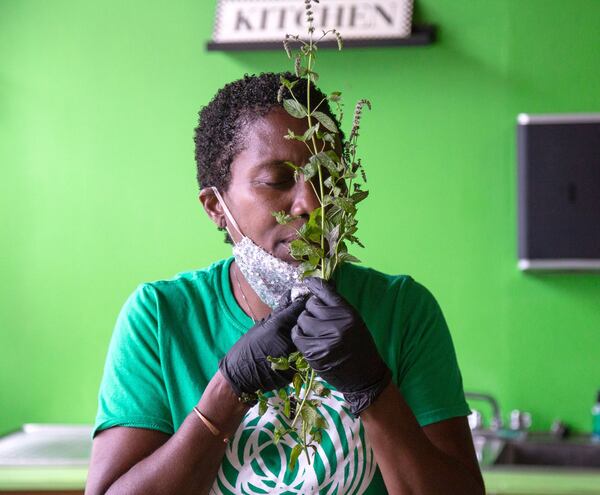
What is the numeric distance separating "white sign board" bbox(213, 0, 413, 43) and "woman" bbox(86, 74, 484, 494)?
1.36m

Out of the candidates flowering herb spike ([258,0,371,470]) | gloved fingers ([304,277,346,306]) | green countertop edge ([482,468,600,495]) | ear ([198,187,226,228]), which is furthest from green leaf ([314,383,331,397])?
green countertop edge ([482,468,600,495])

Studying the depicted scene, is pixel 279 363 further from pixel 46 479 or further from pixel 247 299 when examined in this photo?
pixel 46 479

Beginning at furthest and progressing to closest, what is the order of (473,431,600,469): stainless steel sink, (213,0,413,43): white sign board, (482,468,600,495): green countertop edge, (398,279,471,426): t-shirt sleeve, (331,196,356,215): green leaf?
1. (213,0,413,43): white sign board
2. (473,431,600,469): stainless steel sink
3. (482,468,600,495): green countertop edge
4. (398,279,471,426): t-shirt sleeve
5. (331,196,356,215): green leaf

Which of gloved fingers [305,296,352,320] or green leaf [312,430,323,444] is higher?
gloved fingers [305,296,352,320]

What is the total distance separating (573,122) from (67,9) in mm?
1559

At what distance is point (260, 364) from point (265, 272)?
0.55ft

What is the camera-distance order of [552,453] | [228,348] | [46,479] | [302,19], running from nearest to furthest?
1. [228,348]
2. [46,479]
3. [552,453]
4. [302,19]

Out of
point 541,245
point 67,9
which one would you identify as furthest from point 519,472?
point 67,9

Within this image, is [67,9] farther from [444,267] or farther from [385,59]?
[444,267]

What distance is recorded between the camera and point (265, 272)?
4.27 ft

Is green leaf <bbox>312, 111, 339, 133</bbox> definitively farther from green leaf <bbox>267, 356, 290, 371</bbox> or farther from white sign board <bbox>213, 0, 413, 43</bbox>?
white sign board <bbox>213, 0, 413, 43</bbox>

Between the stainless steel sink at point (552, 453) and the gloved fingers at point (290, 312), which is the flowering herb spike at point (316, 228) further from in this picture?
the stainless steel sink at point (552, 453)

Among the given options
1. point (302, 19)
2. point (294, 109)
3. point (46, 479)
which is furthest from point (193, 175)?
point (294, 109)

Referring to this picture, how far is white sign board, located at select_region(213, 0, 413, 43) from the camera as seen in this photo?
8.86ft
